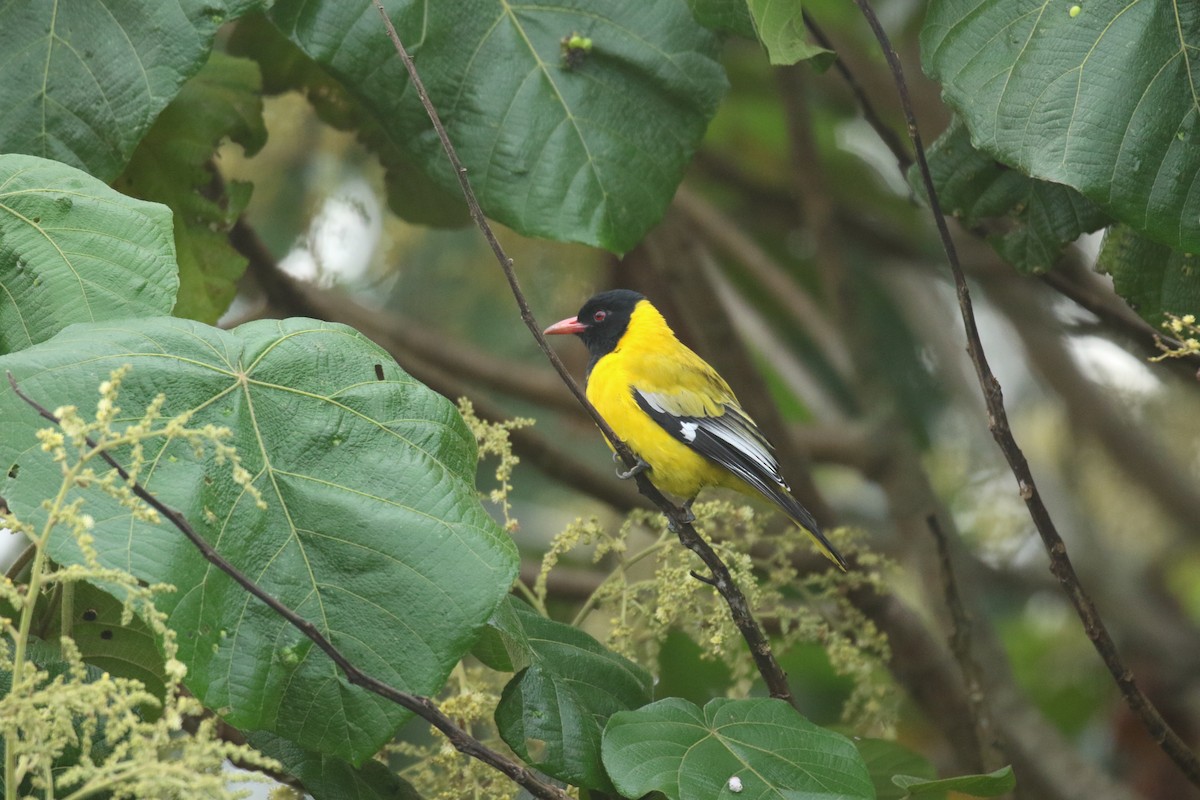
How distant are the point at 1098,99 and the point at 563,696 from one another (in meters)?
1.39

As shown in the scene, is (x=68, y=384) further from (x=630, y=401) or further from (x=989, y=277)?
(x=989, y=277)

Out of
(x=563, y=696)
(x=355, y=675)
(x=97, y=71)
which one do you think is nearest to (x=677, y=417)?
(x=563, y=696)

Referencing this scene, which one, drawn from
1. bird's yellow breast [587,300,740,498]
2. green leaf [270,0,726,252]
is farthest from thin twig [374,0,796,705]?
bird's yellow breast [587,300,740,498]

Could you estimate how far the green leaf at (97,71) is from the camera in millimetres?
2389

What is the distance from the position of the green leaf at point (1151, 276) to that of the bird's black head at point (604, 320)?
1563 mm

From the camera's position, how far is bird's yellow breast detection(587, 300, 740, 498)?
342cm

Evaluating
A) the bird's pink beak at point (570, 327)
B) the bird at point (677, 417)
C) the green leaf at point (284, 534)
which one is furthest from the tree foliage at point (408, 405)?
the bird's pink beak at point (570, 327)

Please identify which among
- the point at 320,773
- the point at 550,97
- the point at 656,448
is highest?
the point at 550,97

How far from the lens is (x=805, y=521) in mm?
2959

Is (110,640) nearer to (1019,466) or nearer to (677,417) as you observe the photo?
(1019,466)

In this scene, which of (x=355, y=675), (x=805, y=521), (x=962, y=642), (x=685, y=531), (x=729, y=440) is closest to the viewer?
(x=355, y=675)

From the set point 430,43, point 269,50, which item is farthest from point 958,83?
point 269,50

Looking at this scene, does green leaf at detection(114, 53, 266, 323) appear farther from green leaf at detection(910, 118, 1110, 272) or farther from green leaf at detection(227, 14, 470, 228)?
green leaf at detection(910, 118, 1110, 272)

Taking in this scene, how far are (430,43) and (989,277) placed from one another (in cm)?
298
